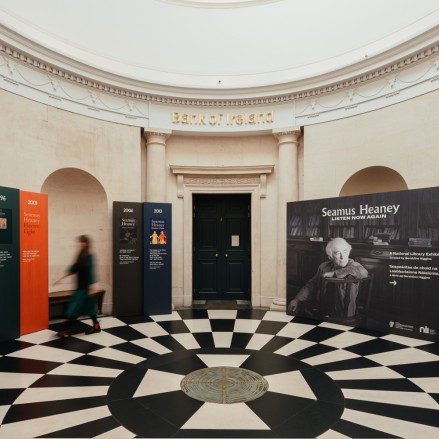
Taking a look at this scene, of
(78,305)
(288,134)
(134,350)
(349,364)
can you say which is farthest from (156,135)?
(349,364)

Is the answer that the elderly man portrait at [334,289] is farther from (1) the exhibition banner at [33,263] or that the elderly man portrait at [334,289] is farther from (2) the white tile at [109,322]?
(1) the exhibition banner at [33,263]

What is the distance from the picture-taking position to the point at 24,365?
4621mm

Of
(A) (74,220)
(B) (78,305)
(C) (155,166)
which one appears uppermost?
(C) (155,166)

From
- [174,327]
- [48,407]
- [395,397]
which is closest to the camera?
[48,407]

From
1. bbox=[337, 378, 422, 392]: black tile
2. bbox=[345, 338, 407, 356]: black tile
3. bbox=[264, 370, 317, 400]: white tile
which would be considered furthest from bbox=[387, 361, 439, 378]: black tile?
bbox=[264, 370, 317, 400]: white tile

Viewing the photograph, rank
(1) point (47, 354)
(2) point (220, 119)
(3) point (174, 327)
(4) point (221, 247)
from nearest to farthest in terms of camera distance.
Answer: (1) point (47, 354) < (3) point (174, 327) < (2) point (220, 119) < (4) point (221, 247)

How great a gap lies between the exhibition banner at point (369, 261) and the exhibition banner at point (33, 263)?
5.07 metres

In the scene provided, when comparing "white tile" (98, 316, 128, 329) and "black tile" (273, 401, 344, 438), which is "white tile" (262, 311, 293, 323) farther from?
"black tile" (273, 401, 344, 438)

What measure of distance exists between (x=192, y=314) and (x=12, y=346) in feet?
11.5

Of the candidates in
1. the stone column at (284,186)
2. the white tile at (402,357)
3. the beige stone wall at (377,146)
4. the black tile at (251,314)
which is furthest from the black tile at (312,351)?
the beige stone wall at (377,146)

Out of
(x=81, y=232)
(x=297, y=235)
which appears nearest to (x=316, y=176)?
(x=297, y=235)

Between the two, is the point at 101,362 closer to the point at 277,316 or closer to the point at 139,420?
the point at 139,420

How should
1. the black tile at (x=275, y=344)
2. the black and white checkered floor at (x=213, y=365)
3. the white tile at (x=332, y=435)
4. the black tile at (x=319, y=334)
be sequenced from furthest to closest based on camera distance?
1. the black tile at (x=319, y=334)
2. the black tile at (x=275, y=344)
3. the black and white checkered floor at (x=213, y=365)
4. the white tile at (x=332, y=435)

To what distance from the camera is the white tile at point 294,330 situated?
19.9 ft
